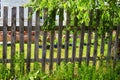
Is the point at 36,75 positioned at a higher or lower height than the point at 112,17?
lower

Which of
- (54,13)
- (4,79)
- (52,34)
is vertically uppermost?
(54,13)

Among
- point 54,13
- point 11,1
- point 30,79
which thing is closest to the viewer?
point 30,79

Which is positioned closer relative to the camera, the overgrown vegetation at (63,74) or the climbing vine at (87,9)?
the climbing vine at (87,9)

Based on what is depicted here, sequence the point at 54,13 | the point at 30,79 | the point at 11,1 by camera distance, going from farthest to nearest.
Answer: the point at 11,1 < the point at 54,13 < the point at 30,79

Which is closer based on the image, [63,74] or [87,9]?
[87,9]

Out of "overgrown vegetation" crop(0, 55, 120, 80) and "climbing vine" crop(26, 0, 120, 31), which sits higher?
"climbing vine" crop(26, 0, 120, 31)

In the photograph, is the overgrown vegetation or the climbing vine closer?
the climbing vine

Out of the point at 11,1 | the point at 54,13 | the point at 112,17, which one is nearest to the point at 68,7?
the point at 54,13

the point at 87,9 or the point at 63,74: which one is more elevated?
the point at 87,9

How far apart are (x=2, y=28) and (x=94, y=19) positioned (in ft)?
7.85

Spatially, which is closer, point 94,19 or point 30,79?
point 30,79

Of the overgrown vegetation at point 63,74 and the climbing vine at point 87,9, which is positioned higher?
the climbing vine at point 87,9

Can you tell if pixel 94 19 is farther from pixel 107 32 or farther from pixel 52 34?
pixel 52 34

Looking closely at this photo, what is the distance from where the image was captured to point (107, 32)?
8.81m
